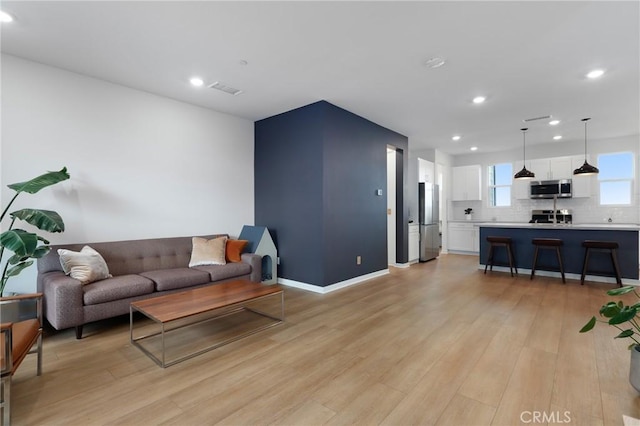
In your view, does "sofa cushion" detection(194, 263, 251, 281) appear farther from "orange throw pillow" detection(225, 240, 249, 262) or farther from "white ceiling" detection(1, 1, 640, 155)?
"white ceiling" detection(1, 1, 640, 155)

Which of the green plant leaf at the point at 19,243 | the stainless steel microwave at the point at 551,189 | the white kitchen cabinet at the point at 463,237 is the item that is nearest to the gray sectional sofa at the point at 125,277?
the green plant leaf at the point at 19,243

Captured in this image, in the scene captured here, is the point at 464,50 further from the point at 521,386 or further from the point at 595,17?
the point at 521,386

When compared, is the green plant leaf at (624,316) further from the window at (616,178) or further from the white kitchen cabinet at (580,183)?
the window at (616,178)

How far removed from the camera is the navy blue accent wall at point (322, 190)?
4.34 metres

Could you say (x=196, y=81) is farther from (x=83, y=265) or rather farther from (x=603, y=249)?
(x=603, y=249)

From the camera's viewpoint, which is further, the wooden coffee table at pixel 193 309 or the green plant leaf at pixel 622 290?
the wooden coffee table at pixel 193 309

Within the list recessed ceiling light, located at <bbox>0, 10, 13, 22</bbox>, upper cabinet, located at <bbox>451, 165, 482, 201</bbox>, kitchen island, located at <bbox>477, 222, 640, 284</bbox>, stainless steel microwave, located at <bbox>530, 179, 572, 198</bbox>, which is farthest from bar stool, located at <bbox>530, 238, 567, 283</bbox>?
recessed ceiling light, located at <bbox>0, 10, 13, 22</bbox>

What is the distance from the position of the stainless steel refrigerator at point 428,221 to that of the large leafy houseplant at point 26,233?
250 inches

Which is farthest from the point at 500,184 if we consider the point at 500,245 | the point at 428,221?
the point at 500,245

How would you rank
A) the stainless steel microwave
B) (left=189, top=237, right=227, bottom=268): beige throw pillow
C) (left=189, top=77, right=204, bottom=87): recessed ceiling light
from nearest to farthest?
(left=189, top=77, right=204, bottom=87): recessed ceiling light, (left=189, top=237, right=227, bottom=268): beige throw pillow, the stainless steel microwave

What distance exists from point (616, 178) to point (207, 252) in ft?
28.1

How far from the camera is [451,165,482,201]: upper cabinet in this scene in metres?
8.09

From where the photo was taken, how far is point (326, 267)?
432 cm

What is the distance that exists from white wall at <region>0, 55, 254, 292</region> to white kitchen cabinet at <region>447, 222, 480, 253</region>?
19.9 feet
